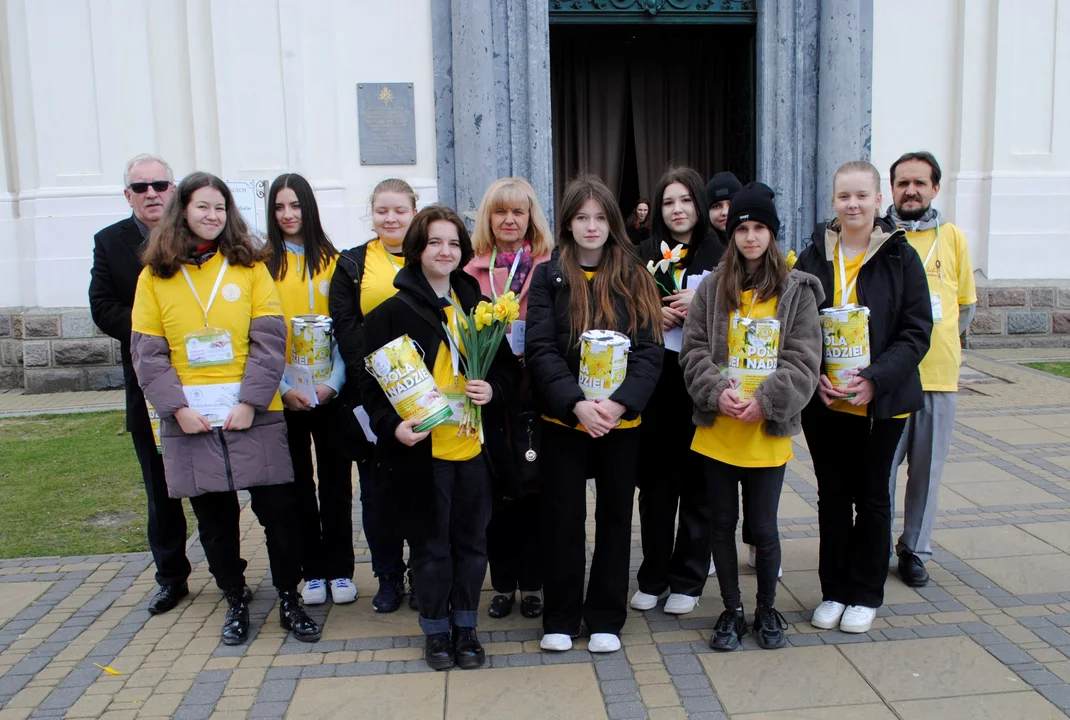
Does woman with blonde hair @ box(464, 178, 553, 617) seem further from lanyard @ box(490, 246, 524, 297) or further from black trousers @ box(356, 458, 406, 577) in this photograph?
black trousers @ box(356, 458, 406, 577)

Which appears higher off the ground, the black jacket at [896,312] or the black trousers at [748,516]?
the black jacket at [896,312]

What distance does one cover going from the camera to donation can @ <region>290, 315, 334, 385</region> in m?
3.73

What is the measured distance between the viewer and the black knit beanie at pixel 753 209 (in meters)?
3.40

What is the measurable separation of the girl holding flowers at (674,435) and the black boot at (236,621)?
5.35 ft

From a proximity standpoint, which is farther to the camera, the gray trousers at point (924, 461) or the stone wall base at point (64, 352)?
the stone wall base at point (64, 352)

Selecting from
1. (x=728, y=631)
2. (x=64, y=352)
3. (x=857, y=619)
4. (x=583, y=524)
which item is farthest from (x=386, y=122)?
(x=857, y=619)

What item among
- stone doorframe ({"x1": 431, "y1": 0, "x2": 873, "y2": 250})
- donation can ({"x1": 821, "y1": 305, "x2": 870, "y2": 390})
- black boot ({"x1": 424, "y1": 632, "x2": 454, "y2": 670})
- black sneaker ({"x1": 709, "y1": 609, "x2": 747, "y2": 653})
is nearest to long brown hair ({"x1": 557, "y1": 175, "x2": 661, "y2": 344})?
donation can ({"x1": 821, "y1": 305, "x2": 870, "y2": 390})

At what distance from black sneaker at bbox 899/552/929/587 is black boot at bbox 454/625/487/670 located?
6.51 feet

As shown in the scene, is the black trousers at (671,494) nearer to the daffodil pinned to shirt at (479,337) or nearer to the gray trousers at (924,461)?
the daffodil pinned to shirt at (479,337)

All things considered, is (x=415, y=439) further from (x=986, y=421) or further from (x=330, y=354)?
(x=986, y=421)

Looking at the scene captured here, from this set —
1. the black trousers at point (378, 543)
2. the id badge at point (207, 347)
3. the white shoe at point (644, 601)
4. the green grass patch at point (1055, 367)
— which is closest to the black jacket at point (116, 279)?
the id badge at point (207, 347)

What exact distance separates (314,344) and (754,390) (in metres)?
1.77

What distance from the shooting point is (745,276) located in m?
3.50

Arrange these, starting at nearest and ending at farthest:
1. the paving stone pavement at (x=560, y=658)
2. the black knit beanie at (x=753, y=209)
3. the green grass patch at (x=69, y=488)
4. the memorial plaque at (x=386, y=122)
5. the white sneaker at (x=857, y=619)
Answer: the paving stone pavement at (x=560, y=658)
the black knit beanie at (x=753, y=209)
the white sneaker at (x=857, y=619)
the green grass patch at (x=69, y=488)
the memorial plaque at (x=386, y=122)
